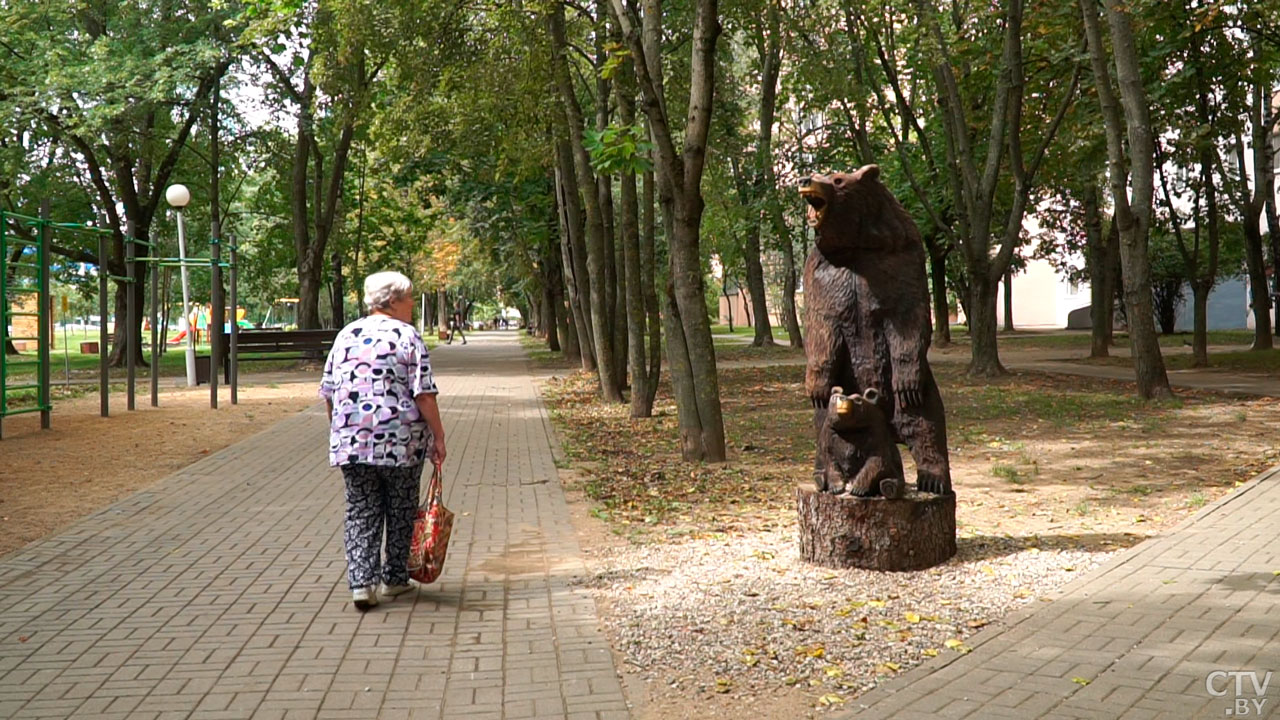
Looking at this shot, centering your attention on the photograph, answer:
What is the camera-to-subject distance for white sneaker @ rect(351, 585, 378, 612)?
5910mm

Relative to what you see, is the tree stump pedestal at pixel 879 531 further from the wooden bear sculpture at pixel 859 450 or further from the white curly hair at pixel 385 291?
the white curly hair at pixel 385 291

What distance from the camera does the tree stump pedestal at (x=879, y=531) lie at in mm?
6438

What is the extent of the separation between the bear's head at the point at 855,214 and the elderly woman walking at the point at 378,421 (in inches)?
94.6

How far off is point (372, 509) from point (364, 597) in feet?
1.45

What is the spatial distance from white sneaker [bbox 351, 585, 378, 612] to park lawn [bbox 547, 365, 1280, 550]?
230 centimetres

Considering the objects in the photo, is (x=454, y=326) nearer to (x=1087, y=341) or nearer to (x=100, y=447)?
(x=1087, y=341)

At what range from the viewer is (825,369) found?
22.5 ft

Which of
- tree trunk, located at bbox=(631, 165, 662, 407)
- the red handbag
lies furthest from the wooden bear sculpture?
tree trunk, located at bbox=(631, 165, 662, 407)

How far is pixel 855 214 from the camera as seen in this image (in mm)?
6742

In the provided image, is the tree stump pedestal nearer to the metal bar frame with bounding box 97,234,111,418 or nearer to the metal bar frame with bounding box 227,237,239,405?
the metal bar frame with bounding box 97,234,111,418

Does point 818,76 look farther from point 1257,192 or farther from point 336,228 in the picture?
point 336,228

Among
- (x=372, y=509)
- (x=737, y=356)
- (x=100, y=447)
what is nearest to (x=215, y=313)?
(x=100, y=447)

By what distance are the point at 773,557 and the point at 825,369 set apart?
1.15m

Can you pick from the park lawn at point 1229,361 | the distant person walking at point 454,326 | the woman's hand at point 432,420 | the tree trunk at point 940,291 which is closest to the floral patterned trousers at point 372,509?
the woman's hand at point 432,420
